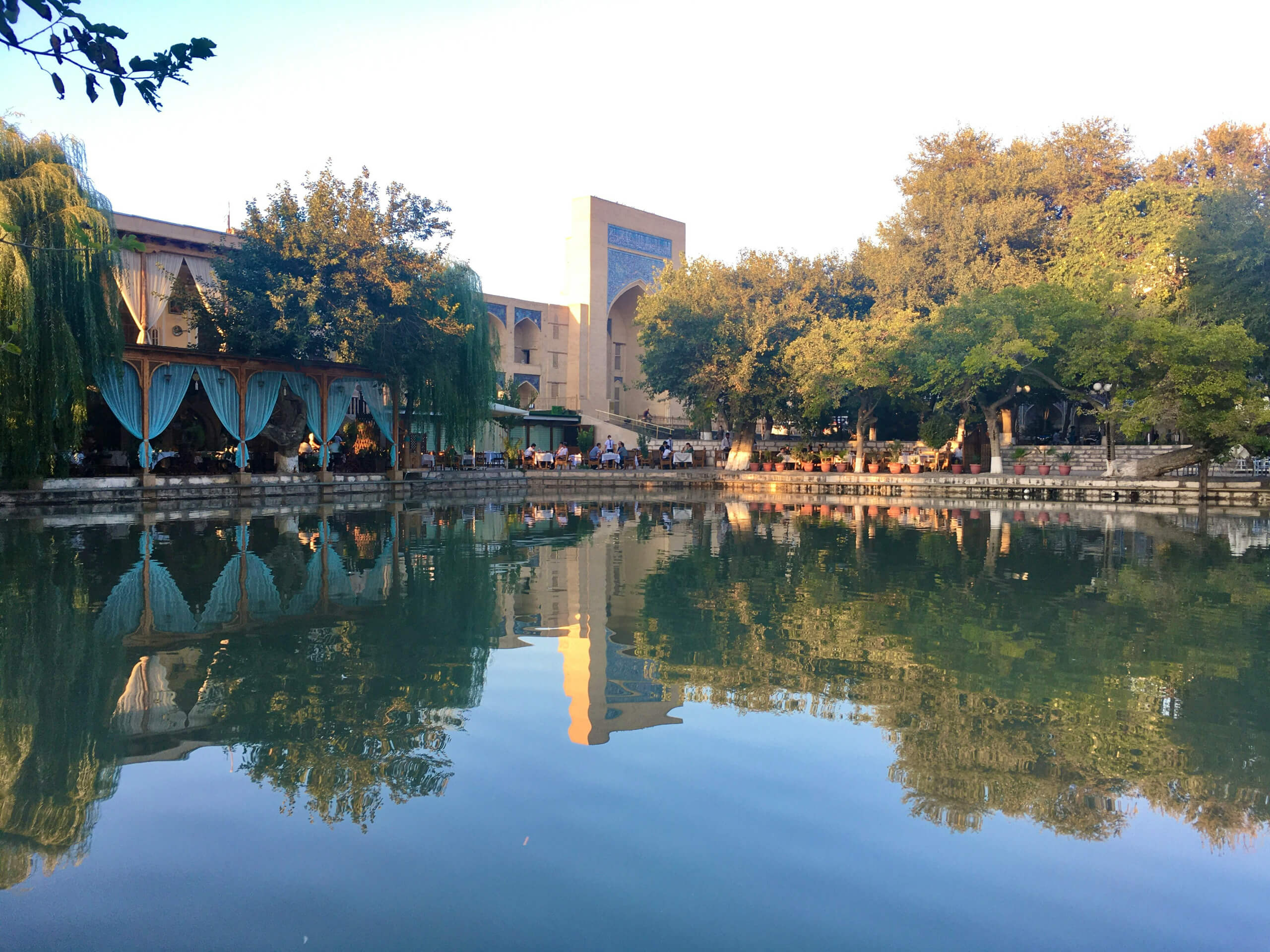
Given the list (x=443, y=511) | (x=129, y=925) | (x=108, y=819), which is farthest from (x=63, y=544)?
(x=129, y=925)

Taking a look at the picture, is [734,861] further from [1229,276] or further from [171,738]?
[1229,276]

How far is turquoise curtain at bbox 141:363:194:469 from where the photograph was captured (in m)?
16.2

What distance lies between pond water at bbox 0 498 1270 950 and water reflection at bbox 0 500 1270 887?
0.09ft

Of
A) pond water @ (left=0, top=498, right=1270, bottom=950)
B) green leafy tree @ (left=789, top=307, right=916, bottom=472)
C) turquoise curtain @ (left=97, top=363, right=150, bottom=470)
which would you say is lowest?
pond water @ (left=0, top=498, right=1270, bottom=950)

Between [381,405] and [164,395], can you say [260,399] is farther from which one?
[381,405]

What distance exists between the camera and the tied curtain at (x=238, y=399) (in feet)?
56.5

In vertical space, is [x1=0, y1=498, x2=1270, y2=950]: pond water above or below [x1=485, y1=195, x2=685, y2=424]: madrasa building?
below

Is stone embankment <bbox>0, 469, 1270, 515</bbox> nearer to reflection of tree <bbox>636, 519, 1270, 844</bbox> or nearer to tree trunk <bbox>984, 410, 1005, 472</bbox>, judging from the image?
tree trunk <bbox>984, 410, 1005, 472</bbox>

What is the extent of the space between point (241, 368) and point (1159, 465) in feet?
58.7

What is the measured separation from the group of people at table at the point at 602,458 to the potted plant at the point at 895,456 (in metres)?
5.67

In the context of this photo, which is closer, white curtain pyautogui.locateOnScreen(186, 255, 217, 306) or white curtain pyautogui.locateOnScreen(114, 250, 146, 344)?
white curtain pyautogui.locateOnScreen(114, 250, 146, 344)

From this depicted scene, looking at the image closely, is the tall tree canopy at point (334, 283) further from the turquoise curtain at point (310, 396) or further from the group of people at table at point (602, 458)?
the group of people at table at point (602, 458)

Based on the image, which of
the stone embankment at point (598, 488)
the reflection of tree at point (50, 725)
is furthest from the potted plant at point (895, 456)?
the reflection of tree at point (50, 725)

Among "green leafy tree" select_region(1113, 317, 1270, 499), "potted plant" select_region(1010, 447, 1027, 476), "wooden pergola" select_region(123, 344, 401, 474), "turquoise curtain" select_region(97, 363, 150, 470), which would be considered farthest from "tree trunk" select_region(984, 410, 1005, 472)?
"turquoise curtain" select_region(97, 363, 150, 470)
